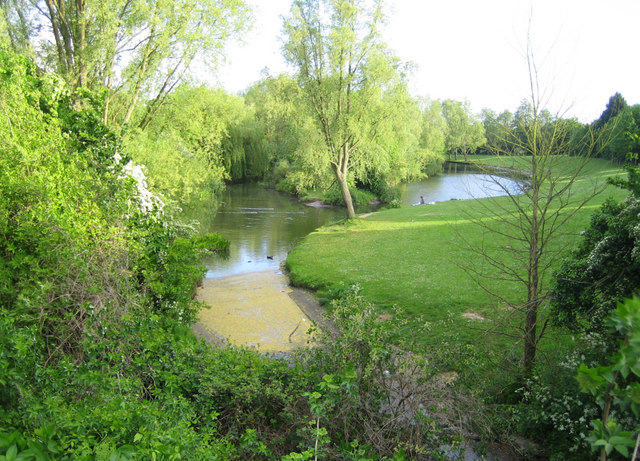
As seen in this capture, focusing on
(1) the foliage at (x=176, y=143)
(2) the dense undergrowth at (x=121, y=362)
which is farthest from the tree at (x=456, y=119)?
(2) the dense undergrowth at (x=121, y=362)

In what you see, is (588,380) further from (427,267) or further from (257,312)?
(427,267)

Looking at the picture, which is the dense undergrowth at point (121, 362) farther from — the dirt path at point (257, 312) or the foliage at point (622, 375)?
the dirt path at point (257, 312)

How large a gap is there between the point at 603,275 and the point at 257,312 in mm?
10297

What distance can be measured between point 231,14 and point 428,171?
169 feet

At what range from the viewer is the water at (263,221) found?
22344mm

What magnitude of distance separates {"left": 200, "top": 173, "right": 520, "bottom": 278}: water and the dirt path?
2337mm

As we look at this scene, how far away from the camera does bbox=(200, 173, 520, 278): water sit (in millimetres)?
22344

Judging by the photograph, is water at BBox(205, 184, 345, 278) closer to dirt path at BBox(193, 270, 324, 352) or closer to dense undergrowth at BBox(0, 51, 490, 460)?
dirt path at BBox(193, 270, 324, 352)

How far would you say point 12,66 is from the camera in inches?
295

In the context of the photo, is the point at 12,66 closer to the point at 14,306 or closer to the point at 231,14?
the point at 14,306

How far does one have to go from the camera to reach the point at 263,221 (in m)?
32.6

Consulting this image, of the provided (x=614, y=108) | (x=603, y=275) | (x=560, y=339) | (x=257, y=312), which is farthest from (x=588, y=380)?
(x=614, y=108)

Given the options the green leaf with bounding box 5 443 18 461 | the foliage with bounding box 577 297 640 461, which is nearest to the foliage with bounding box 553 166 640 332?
the foliage with bounding box 577 297 640 461

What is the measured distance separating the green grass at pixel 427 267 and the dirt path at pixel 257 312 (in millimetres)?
1042
